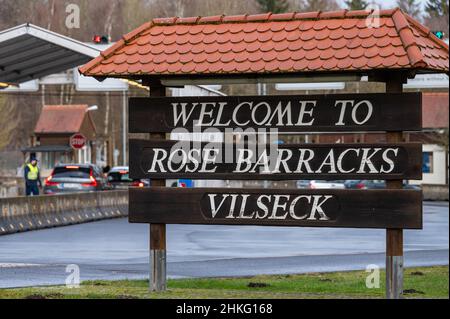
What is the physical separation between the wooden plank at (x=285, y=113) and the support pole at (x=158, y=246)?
19 centimetres

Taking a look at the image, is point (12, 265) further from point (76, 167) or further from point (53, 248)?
point (76, 167)

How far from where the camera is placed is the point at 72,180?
38406 millimetres

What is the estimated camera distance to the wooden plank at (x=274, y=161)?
522 inches

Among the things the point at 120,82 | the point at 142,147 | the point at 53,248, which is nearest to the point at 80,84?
the point at 120,82

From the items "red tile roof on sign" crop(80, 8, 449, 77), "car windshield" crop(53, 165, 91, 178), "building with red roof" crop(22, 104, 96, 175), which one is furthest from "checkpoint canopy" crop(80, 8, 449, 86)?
"building with red roof" crop(22, 104, 96, 175)

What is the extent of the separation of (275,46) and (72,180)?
25.8m

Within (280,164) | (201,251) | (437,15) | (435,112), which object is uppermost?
(437,15)

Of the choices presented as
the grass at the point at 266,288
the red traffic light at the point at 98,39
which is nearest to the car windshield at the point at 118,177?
the red traffic light at the point at 98,39

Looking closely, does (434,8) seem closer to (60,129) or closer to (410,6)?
(410,6)

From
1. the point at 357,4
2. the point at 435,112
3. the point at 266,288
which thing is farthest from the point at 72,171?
the point at 357,4

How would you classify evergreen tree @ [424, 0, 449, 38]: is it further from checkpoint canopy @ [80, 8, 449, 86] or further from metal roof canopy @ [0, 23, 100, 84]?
checkpoint canopy @ [80, 8, 449, 86]

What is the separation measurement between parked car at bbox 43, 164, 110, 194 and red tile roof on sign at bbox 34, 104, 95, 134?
180 feet

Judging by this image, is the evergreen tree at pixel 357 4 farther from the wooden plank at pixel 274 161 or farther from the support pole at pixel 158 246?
the wooden plank at pixel 274 161

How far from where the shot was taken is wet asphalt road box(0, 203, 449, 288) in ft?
59.1
